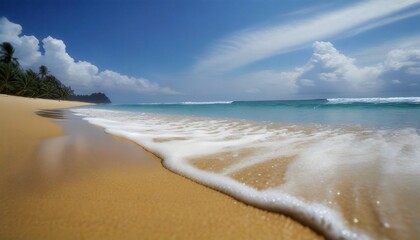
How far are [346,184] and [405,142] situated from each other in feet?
10.5

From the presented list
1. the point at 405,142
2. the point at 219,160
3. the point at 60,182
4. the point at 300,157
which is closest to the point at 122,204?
the point at 60,182

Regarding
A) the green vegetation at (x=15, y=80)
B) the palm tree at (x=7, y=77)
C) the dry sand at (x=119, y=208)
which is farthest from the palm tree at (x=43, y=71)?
the dry sand at (x=119, y=208)

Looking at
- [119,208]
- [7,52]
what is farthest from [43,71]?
[119,208]

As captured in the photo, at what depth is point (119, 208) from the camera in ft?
5.93

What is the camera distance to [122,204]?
6.17ft

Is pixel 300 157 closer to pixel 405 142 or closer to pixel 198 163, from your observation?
pixel 198 163

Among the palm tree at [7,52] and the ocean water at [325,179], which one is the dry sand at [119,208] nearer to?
the ocean water at [325,179]

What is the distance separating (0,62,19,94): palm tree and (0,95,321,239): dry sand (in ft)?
182

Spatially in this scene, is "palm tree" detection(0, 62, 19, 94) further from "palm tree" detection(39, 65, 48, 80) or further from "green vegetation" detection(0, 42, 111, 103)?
"palm tree" detection(39, 65, 48, 80)

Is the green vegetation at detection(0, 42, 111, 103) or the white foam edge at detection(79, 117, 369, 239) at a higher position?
the green vegetation at detection(0, 42, 111, 103)

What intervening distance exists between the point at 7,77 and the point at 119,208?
5766 cm

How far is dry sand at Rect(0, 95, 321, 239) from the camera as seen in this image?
4.88 ft

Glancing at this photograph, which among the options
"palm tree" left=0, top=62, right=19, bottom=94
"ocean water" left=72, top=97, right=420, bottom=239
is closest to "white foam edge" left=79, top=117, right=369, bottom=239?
"ocean water" left=72, top=97, right=420, bottom=239

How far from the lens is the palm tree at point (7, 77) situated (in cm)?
4278
